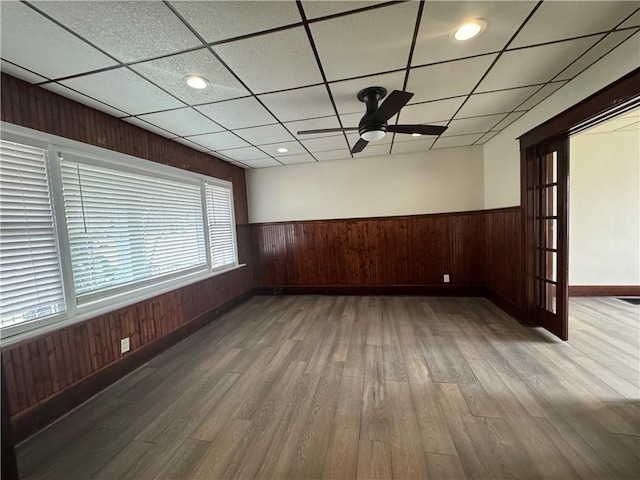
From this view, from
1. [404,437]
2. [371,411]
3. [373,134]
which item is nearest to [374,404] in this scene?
[371,411]

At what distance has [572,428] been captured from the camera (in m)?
1.58

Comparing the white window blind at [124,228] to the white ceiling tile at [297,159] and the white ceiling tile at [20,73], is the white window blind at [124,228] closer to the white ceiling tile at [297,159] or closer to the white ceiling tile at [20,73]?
the white ceiling tile at [20,73]

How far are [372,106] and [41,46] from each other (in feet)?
7.49

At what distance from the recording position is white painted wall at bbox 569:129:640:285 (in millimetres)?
3717

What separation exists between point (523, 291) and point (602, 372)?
3.73 ft

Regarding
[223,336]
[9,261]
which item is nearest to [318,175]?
[223,336]

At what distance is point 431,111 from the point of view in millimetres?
2725

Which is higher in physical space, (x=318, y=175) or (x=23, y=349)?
(x=318, y=175)

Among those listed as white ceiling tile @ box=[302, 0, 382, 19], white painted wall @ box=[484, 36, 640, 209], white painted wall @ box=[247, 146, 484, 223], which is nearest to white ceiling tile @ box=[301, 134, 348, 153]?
white painted wall @ box=[247, 146, 484, 223]

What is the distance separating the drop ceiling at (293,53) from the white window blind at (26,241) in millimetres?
624

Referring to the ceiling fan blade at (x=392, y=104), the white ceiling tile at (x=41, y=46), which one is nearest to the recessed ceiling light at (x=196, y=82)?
the white ceiling tile at (x=41, y=46)

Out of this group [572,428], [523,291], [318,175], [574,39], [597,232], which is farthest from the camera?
[318,175]

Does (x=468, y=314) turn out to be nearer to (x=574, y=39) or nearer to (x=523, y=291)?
(x=523, y=291)

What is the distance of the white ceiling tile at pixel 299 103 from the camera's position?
7.27ft
